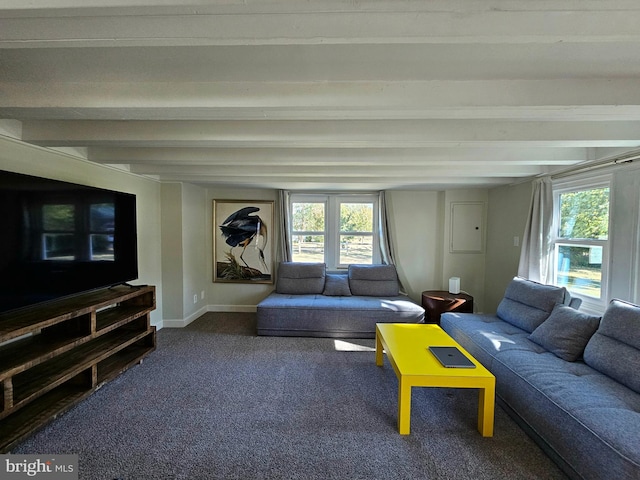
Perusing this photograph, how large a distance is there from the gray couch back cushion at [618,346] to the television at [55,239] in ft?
13.1

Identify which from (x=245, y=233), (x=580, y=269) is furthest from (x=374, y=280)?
(x=580, y=269)

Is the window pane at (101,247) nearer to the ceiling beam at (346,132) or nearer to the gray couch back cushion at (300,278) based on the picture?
the ceiling beam at (346,132)

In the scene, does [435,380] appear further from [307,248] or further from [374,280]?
[307,248]

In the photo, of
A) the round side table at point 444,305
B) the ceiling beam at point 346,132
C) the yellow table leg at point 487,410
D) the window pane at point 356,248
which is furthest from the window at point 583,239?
the window pane at point 356,248

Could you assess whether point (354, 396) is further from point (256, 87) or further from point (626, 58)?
point (626, 58)

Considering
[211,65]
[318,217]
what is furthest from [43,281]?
[318,217]

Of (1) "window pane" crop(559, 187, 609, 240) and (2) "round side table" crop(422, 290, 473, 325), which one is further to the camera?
(2) "round side table" crop(422, 290, 473, 325)

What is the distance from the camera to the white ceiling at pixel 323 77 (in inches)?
37.9

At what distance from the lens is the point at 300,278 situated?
4.29 meters

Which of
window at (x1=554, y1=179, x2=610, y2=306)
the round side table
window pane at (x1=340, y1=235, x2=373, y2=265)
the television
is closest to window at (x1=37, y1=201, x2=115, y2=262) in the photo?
the television

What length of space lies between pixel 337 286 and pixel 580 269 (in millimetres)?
2868

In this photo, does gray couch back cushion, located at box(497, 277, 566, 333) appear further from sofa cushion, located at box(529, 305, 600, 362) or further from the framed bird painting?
the framed bird painting

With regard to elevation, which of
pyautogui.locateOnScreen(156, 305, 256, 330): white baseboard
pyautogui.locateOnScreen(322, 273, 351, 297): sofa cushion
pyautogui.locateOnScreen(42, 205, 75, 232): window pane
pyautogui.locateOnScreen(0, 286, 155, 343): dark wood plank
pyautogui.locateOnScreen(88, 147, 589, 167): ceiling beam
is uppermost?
pyautogui.locateOnScreen(88, 147, 589, 167): ceiling beam

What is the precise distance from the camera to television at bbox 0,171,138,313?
1743 millimetres
